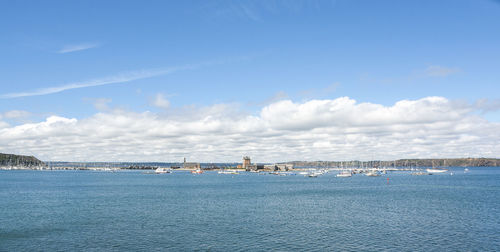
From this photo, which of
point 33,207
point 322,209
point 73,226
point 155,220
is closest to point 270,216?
point 322,209

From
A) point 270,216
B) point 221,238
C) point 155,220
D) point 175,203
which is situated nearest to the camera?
point 221,238

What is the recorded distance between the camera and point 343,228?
5378 centimetres

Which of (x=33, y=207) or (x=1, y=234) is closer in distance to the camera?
(x=1, y=234)

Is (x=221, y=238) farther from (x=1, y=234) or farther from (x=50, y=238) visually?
(x=1, y=234)

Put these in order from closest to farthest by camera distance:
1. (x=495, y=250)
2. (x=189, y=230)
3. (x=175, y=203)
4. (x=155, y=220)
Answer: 1. (x=495, y=250)
2. (x=189, y=230)
3. (x=155, y=220)
4. (x=175, y=203)

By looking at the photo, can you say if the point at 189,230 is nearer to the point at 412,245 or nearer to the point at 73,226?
the point at 73,226

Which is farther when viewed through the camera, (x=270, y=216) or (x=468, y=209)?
(x=468, y=209)

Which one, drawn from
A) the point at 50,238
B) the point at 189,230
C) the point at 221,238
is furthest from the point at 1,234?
the point at 221,238

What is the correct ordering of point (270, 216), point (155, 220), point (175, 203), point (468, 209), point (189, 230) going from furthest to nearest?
point (175, 203)
point (468, 209)
point (270, 216)
point (155, 220)
point (189, 230)

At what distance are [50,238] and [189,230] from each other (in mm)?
17226

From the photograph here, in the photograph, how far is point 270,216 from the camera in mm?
65000

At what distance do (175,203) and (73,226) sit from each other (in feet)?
103

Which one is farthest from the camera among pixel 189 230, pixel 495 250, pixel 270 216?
pixel 270 216

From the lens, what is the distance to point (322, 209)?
74312 mm
